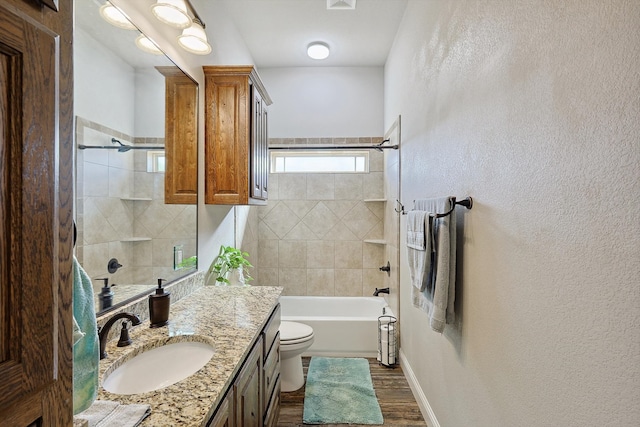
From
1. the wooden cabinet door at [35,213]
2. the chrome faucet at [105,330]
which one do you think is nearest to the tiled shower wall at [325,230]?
the chrome faucet at [105,330]

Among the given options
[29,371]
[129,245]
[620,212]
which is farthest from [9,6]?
[129,245]

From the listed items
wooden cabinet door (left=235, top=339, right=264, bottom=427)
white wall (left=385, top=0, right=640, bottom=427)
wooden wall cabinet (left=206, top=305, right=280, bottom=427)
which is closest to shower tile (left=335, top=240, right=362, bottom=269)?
wooden wall cabinet (left=206, top=305, right=280, bottom=427)

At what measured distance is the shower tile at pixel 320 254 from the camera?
377 cm

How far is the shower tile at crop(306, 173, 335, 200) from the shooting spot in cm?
377

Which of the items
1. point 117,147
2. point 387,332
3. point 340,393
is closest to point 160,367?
point 117,147

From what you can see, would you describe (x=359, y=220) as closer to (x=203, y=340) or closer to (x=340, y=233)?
(x=340, y=233)

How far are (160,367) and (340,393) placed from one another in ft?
5.19

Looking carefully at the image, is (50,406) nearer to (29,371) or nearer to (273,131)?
(29,371)

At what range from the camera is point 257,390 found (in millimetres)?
1438

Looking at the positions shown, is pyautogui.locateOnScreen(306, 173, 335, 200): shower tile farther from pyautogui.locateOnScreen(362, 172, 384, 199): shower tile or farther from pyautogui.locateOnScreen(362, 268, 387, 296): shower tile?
pyautogui.locateOnScreen(362, 268, 387, 296): shower tile

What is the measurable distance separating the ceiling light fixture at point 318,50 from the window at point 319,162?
3.42ft

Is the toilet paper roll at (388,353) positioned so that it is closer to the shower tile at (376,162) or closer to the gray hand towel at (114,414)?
the shower tile at (376,162)

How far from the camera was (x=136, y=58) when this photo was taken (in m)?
1.45

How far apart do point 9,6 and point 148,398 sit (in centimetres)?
89
